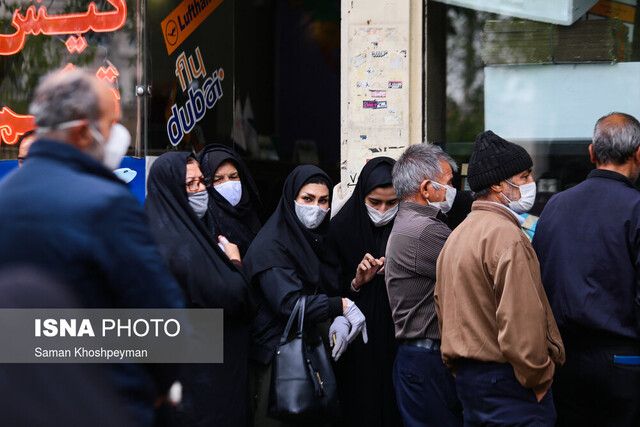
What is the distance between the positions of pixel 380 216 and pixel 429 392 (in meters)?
1.13

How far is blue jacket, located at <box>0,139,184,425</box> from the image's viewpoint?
212 centimetres

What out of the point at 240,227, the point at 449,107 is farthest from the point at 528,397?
the point at 449,107

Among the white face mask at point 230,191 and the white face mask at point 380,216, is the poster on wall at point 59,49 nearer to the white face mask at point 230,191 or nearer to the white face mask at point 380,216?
the white face mask at point 230,191

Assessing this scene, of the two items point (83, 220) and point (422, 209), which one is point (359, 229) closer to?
point (422, 209)

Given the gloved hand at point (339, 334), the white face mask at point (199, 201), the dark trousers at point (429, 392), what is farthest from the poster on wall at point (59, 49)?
the dark trousers at point (429, 392)

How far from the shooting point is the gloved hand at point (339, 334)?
4094 millimetres

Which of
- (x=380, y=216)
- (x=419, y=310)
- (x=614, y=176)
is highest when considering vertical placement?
(x=614, y=176)

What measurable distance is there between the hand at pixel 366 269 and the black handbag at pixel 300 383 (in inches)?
19.8

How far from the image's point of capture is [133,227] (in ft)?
7.16

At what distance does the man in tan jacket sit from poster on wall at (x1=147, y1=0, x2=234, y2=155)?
332cm

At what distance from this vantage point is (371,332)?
175 inches

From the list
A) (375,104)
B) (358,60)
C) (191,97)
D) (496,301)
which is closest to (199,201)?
(375,104)

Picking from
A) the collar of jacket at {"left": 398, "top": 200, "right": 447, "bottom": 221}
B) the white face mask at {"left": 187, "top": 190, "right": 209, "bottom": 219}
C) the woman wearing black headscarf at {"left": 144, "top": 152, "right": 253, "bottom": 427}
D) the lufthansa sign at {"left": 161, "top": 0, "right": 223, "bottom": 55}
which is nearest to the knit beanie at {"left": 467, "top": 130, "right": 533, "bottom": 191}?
the collar of jacket at {"left": 398, "top": 200, "right": 447, "bottom": 221}

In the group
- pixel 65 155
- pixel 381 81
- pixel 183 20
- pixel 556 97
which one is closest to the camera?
pixel 65 155
